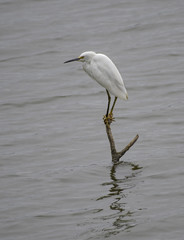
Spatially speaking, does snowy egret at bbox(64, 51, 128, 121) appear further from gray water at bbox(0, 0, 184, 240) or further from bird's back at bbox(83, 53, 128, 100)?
gray water at bbox(0, 0, 184, 240)

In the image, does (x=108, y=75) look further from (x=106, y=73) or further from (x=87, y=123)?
(x=87, y=123)

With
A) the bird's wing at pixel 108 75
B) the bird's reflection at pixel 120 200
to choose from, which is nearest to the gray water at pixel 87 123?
the bird's reflection at pixel 120 200

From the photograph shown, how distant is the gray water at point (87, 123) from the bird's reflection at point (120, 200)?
2 centimetres

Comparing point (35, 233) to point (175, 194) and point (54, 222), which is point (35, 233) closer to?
point (54, 222)

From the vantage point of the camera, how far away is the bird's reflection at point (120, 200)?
700 cm

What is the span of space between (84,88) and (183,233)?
8564 mm

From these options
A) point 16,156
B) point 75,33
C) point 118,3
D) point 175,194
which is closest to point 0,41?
point 75,33

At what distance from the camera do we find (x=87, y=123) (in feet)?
39.5

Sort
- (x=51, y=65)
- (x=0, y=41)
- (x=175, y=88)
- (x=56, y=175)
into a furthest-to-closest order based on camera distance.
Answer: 1. (x=0, y=41)
2. (x=51, y=65)
3. (x=175, y=88)
4. (x=56, y=175)

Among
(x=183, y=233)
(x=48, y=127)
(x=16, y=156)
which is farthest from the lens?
(x=48, y=127)

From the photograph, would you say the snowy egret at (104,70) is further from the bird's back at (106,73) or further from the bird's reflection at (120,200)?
the bird's reflection at (120,200)

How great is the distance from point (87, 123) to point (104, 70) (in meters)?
3.72

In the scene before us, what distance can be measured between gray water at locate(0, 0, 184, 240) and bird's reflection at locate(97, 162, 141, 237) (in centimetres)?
2

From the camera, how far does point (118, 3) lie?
856 inches
